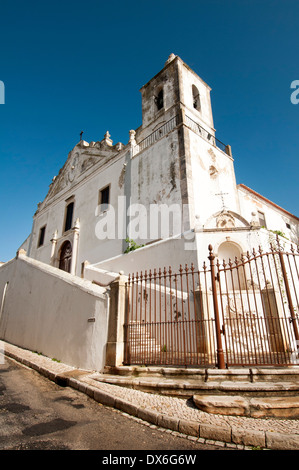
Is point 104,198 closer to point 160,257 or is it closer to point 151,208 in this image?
point 151,208

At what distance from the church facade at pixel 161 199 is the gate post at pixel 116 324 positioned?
3.44 m

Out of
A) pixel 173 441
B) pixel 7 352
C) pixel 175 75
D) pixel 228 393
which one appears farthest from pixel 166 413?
pixel 175 75

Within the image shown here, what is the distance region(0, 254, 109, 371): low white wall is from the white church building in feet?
0.21

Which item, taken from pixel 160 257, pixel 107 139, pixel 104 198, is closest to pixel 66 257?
pixel 104 198

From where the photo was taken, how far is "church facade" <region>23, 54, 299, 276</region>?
9.65 metres

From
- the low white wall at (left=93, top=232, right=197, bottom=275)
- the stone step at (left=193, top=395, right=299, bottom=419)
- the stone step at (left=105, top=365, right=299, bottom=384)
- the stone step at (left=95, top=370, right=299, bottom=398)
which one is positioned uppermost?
the low white wall at (left=93, top=232, right=197, bottom=275)

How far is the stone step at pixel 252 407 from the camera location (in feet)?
11.2

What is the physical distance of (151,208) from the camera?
13148mm

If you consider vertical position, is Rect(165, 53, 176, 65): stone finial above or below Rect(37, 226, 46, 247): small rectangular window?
above

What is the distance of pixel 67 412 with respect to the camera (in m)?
3.70

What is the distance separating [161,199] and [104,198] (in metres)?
Answer: 5.19

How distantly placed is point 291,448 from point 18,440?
114 inches

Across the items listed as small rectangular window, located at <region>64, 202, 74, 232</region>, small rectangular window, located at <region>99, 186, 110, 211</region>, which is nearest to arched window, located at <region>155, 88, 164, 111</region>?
small rectangular window, located at <region>99, 186, 110, 211</region>

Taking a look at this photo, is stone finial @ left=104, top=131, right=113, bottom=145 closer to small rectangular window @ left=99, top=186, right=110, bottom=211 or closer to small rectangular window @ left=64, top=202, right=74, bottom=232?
small rectangular window @ left=99, top=186, right=110, bottom=211
